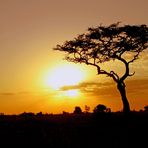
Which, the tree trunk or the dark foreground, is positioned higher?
the tree trunk

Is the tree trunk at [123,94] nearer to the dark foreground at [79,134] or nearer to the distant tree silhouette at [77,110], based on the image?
the dark foreground at [79,134]

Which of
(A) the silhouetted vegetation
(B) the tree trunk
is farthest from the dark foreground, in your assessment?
(B) the tree trunk

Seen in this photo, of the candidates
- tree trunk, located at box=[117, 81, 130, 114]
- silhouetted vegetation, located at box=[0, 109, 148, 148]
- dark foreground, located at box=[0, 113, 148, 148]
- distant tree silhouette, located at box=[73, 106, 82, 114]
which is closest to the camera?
dark foreground, located at box=[0, 113, 148, 148]

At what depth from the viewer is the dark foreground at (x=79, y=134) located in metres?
30.0

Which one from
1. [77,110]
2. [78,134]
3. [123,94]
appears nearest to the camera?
[78,134]

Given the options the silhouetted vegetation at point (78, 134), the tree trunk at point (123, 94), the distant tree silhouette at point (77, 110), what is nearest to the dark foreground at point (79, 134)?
the silhouetted vegetation at point (78, 134)

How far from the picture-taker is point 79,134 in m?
34.6

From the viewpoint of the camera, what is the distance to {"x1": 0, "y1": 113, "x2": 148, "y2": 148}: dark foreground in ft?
98.3

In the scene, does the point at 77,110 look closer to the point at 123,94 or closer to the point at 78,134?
the point at 123,94

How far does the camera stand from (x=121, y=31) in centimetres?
6303

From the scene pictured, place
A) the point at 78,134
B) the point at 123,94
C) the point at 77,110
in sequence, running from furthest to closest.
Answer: the point at 77,110, the point at 123,94, the point at 78,134

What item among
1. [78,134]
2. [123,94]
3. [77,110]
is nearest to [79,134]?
[78,134]

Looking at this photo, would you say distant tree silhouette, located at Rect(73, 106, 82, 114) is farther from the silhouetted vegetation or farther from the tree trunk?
the silhouetted vegetation

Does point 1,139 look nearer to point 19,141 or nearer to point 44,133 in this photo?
point 19,141
